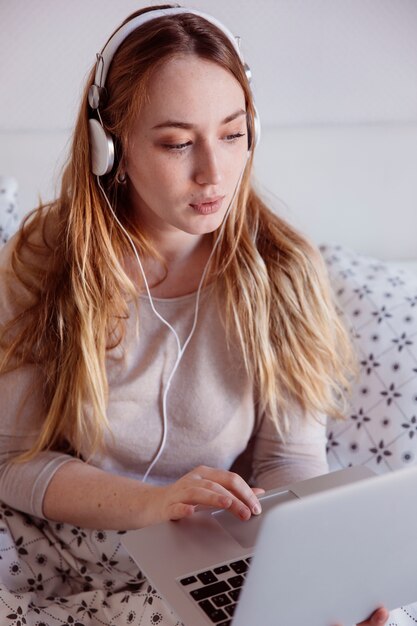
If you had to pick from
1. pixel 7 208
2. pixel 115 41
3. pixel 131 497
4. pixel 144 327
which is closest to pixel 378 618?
pixel 131 497

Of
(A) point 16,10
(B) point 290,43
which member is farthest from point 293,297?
(A) point 16,10

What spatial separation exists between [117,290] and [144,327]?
0.23 feet

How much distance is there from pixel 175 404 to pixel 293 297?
23 centimetres

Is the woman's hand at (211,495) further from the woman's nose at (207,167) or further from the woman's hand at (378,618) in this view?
the woman's nose at (207,167)

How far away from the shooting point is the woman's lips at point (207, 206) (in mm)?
1057

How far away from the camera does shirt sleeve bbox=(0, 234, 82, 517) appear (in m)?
1.13

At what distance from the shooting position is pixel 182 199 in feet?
3.46

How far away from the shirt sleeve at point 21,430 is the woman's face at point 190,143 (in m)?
0.26

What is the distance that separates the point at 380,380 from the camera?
4.43 ft

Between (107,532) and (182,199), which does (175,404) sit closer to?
(107,532)

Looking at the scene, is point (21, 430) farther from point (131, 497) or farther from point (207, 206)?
point (207, 206)

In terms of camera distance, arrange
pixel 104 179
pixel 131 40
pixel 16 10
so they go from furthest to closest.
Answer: pixel 16 10 < pixel 104 179 < pixel 131 40

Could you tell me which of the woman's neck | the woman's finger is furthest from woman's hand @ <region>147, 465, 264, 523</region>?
the woman's neck

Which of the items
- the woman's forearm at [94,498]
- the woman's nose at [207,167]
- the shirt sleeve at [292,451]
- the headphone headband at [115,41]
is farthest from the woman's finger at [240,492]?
the headphone headband at [115,41]
